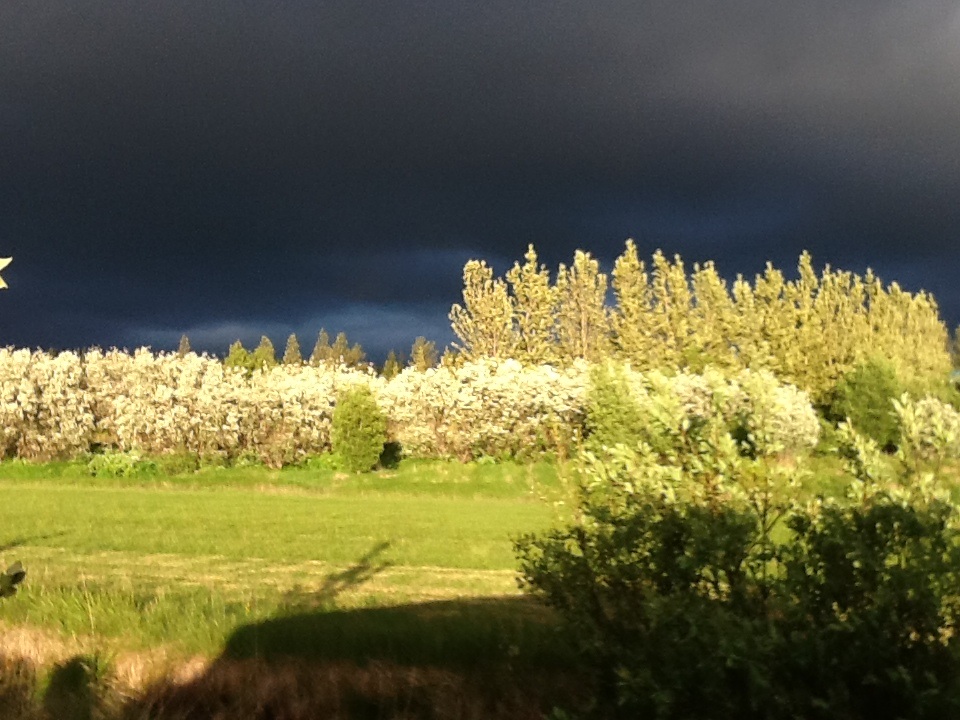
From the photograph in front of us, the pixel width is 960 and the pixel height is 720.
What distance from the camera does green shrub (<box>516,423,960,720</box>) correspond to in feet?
15.1

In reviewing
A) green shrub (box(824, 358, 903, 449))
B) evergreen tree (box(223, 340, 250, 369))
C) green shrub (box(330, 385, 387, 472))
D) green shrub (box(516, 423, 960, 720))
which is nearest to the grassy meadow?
green shrub (box(516, 423, 960, 720))

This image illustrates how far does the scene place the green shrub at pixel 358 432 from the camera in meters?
34.8

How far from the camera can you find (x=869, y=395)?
1588 inches

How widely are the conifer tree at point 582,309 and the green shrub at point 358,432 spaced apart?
20162 mm

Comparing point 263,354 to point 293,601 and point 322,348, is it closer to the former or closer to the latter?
point 322,348

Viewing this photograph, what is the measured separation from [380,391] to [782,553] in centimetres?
3691

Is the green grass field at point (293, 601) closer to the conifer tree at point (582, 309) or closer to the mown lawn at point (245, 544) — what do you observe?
the mown lawn at point (245, 544)

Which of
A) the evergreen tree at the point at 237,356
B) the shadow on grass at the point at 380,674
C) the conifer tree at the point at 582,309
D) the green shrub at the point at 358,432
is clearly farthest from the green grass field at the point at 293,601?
the evergreen tree at the point at 237,356

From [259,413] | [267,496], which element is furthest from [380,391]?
[267,496]

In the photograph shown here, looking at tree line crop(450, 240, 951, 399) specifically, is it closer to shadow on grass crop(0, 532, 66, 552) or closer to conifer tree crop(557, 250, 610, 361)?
conifer tree crop(557, 250, 610, 361)

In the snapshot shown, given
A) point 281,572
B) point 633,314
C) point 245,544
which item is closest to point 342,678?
point 281,572

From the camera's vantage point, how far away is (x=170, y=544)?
57.9ft

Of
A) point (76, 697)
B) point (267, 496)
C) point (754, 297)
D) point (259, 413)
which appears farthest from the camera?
point (754, 297)

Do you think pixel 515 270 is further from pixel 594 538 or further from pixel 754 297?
pixel 594 538
